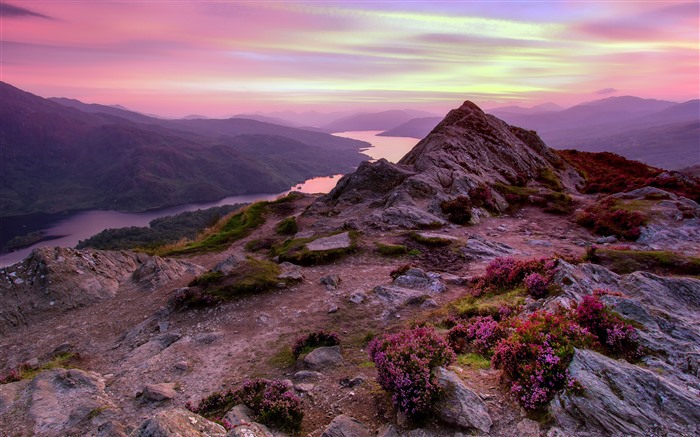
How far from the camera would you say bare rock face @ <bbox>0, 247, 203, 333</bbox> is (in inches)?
762

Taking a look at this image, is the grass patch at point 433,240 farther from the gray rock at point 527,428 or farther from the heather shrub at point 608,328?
the gray rock at point 527,428

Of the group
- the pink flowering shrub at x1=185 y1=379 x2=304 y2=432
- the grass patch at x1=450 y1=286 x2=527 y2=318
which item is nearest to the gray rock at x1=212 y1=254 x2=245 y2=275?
the pink flowering shrub at x1=185 y1=379 x2=304 y2=432

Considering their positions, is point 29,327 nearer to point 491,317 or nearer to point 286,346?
point 286,346

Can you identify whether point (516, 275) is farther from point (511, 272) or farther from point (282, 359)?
point (282, 359)

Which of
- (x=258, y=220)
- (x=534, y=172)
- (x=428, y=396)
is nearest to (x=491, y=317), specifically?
(x=428, y=396)

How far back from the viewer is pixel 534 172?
144 feet

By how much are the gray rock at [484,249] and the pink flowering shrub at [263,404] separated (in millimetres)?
14489

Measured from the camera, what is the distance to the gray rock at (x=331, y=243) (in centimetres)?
2338

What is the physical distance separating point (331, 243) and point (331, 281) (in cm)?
546

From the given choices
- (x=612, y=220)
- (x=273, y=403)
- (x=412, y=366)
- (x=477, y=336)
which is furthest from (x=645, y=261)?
(x=273, y=403)

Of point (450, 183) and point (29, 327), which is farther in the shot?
point (450, 183)

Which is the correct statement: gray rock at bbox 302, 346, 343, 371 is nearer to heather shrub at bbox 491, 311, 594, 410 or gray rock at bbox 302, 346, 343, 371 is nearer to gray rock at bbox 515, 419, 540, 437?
heather shrub at bbox 491, 311, 594, 410

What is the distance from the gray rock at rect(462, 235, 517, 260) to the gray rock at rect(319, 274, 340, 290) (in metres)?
7.94

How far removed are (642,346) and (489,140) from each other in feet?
132
